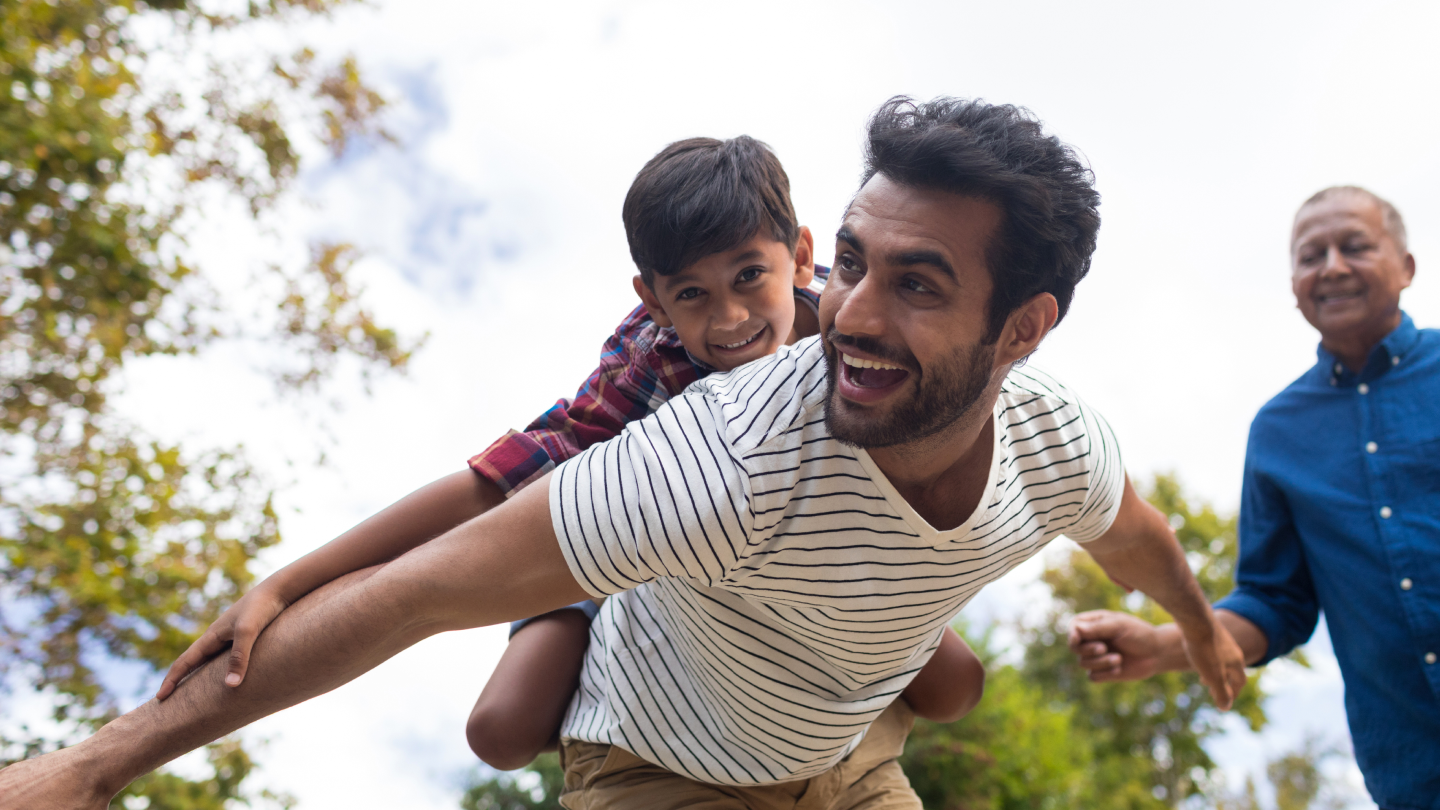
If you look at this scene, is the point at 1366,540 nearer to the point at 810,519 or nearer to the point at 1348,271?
the point at 1348,271

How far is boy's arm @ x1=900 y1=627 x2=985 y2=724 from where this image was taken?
93.3 inches

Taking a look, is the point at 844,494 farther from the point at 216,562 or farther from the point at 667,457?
the point at 216,562

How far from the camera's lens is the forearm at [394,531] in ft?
5.42

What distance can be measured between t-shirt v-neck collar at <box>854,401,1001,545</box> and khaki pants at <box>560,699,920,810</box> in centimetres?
76

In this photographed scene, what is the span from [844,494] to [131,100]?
191 inches

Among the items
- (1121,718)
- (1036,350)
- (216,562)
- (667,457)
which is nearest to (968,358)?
(1036,350)

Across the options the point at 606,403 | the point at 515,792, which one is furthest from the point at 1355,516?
the point at 515,792

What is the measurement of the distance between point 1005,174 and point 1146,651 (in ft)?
6.06

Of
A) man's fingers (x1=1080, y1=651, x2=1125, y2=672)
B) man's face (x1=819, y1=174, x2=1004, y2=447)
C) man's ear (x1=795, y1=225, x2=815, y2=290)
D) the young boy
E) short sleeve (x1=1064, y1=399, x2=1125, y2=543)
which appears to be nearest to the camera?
man's face (x1=819, y1=174, x2=1004, y2=447)

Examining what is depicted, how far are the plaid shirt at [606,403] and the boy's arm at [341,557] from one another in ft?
0.19

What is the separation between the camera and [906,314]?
1.62 meters

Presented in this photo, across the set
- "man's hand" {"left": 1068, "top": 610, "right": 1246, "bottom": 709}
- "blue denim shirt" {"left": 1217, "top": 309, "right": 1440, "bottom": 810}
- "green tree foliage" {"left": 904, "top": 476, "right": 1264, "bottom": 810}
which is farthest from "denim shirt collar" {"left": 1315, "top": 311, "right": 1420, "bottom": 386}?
"green tree foliage" {"left": 904, "top": 476, "right": 1264, "bottom": 810}

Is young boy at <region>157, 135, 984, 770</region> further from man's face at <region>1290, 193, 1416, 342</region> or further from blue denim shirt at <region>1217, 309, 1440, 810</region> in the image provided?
man's face at <region>1290, 193, 1416, 342</region>

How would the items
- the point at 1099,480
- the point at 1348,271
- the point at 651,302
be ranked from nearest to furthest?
the point at 1099,480 → the point at 651,302 → the point at 1348,271
